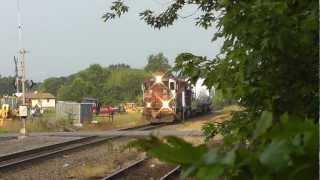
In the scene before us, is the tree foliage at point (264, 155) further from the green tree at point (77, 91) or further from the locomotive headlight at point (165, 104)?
the green tree at point (77, 91)

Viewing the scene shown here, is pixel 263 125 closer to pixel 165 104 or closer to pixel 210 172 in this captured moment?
pixel 210 172

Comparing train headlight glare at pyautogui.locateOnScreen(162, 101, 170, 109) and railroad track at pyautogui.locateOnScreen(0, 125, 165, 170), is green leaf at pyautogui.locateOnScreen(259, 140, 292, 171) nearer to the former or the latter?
railroad track at pyautogui.locateOnScreen(0, 125, 165, 170)

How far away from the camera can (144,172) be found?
16125 millimetres

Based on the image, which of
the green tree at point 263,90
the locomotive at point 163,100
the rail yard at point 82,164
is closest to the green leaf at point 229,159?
the green tree at point 263,90

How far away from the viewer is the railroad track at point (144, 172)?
47.2 feet

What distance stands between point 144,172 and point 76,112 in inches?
1177

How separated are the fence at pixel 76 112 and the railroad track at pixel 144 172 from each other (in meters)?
26.6

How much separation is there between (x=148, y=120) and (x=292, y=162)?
148 feet

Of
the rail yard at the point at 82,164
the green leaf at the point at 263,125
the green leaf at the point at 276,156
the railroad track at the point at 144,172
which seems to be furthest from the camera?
the rail yard at the point at 82,164

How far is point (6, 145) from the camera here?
26656 mm

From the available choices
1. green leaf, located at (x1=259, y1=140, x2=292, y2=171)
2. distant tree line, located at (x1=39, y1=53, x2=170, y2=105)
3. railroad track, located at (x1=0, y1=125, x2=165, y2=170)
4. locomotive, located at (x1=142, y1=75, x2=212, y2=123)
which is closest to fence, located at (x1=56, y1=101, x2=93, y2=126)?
locomotive, located at (x1=142, y1=75, x2=212, y2=123)

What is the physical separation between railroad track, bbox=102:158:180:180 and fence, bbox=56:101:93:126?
26617 millimetres

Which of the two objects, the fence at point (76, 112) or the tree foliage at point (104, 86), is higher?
the tree foliage at point (104, 86)

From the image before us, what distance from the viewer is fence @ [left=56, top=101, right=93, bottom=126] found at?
44.4 metres
